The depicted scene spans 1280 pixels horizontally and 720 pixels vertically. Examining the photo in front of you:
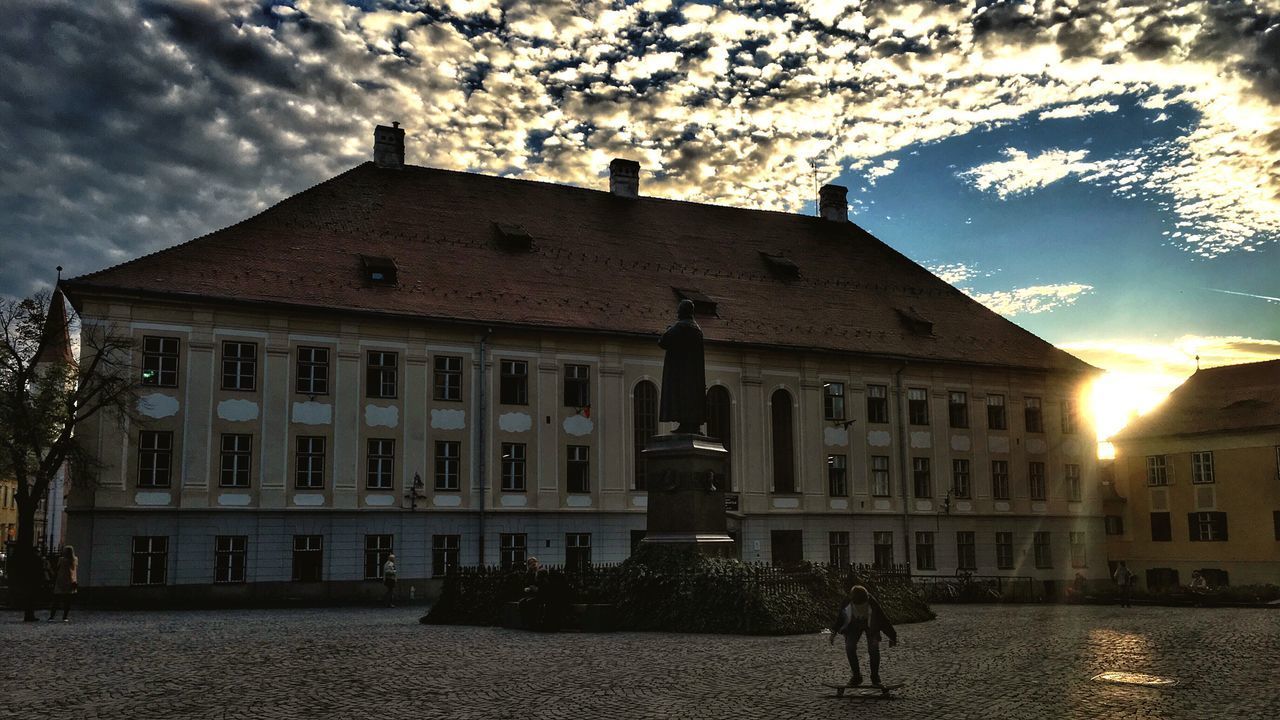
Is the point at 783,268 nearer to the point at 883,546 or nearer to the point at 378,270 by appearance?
the point at 883,546

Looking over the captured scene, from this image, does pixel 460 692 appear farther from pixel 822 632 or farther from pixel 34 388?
pixel 34 388

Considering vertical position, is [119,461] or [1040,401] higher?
[1040,401]

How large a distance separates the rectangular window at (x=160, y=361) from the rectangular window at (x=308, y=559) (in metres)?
5.76

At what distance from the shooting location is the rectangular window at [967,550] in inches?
1709

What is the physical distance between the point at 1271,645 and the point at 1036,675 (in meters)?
7.06

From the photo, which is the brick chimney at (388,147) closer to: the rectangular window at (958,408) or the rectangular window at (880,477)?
the rectangular window at (880,477)

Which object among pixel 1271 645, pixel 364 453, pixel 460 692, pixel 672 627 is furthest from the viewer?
pixel 364 453

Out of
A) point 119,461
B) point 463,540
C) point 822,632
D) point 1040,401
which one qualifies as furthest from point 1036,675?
point 1040,401

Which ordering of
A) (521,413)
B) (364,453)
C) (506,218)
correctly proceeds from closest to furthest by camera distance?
(364,453) → (521,413) → (506,218)

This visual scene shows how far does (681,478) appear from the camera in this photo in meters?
21.8

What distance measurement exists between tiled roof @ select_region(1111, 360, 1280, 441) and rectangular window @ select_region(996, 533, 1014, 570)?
44.2ft

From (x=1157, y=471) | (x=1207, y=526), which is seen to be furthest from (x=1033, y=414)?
A: (x=1157, y=471)

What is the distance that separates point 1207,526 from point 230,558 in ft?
135

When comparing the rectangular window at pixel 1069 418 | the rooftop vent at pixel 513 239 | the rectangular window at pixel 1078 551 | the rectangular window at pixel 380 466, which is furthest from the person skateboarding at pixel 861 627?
the rectangular window at pixel 1069 418
